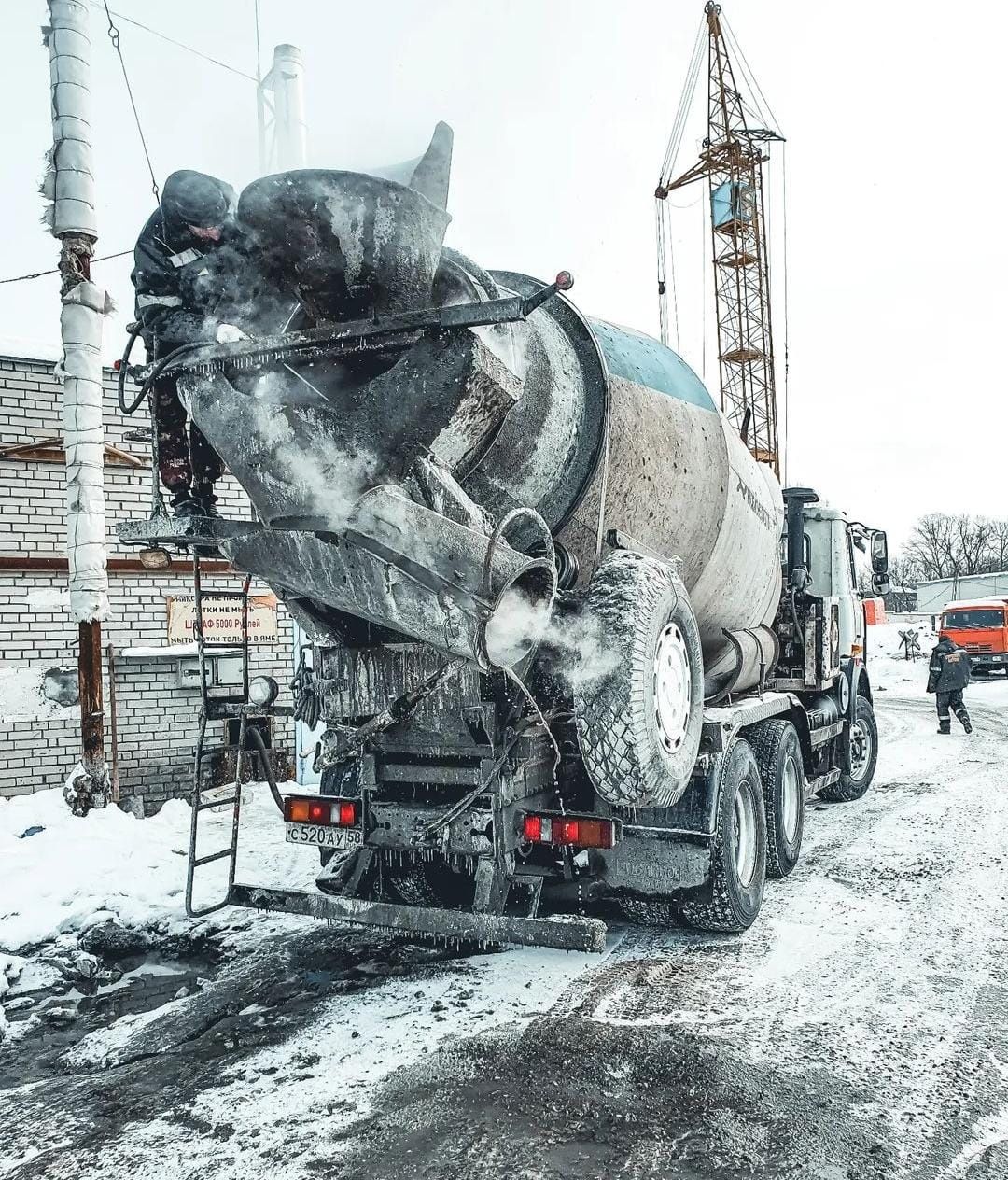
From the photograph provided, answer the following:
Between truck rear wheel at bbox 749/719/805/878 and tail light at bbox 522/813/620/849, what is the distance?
6.88 feet

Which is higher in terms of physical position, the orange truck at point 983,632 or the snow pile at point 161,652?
the snow pile at point 161,652

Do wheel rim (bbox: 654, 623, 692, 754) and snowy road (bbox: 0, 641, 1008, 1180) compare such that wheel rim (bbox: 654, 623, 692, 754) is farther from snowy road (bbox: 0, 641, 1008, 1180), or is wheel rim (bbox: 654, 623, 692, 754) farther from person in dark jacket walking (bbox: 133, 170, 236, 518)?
person in dark jacket walking (bbox: 133, 170, 236, 518)

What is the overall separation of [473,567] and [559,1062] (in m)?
2.04

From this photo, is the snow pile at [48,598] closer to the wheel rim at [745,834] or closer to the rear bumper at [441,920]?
the rear bumper at [441,920]

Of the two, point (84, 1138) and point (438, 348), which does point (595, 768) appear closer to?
point (438, 348)

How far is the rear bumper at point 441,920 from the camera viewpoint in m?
3.95

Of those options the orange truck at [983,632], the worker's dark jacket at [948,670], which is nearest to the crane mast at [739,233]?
the orange truck at [983,632]

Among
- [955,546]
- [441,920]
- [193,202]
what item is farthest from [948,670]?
[955,546]

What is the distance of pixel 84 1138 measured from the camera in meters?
3.20

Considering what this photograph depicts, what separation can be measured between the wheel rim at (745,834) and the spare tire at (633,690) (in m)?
1.36

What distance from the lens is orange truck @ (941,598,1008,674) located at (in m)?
27.3

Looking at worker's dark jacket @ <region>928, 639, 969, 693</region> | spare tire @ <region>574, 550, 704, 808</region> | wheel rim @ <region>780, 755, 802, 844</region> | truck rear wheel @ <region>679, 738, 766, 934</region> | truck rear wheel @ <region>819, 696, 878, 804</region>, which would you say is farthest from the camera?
worker's dark jacket @ <region>928, 639, 969, 693</region>

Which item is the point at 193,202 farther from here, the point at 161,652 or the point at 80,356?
the point at 161,652

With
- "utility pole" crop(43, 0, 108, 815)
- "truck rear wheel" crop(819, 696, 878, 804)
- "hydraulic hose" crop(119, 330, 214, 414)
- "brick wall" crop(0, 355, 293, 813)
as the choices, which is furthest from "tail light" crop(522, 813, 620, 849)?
"truck rear wheel" crop(819, 696, 878, 804)
